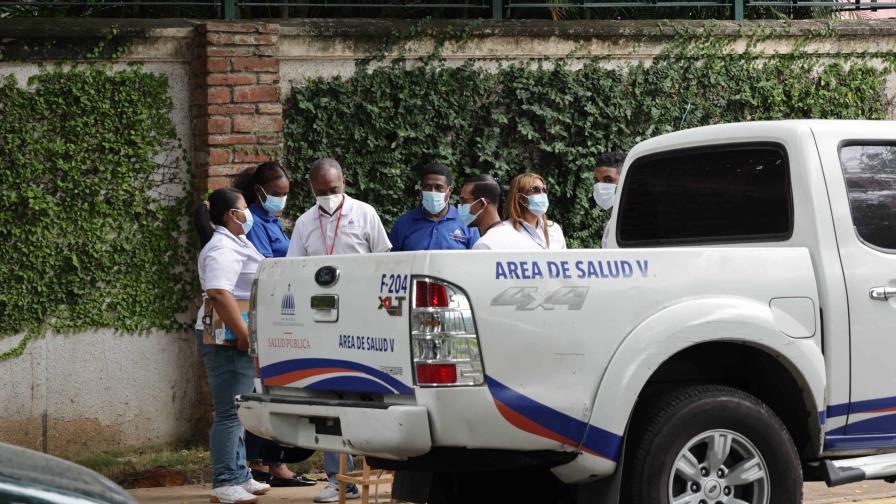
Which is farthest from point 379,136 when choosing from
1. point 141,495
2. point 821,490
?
point 821,490

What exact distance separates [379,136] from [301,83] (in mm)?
692

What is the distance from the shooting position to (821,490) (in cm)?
830

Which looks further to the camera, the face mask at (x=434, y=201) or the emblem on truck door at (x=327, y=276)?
the face mask at (x=434, y=201)

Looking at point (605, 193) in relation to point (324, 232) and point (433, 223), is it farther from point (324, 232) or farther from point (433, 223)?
point (324, 232)

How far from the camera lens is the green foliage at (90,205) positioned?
9141 millimetres

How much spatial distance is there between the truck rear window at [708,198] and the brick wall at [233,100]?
3.28 meters

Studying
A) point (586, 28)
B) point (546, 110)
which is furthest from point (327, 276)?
point (586, 28)

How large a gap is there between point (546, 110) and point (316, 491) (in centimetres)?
373

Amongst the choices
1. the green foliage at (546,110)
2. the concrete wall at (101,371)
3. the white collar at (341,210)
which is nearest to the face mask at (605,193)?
the green foliage at (546,110)

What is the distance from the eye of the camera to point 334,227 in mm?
8234

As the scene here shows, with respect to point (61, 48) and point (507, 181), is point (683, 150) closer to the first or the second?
point (507, 181)

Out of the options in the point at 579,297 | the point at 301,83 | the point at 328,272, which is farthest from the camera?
the point at 301,83

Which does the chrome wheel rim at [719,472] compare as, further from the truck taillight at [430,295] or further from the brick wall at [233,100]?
the brick wall at [233,100]

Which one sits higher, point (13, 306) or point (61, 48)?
point (61, 48)
